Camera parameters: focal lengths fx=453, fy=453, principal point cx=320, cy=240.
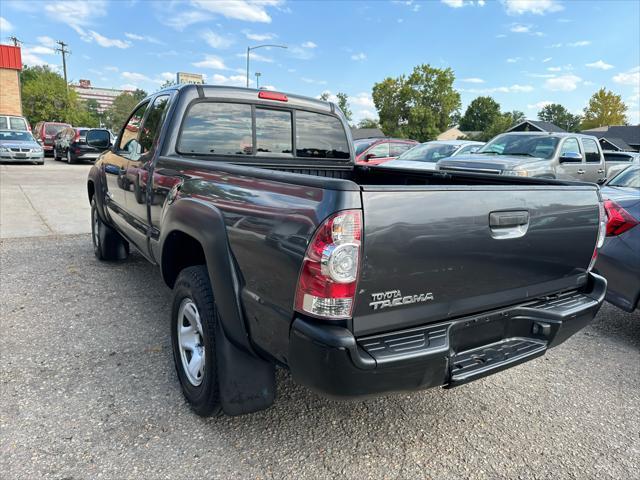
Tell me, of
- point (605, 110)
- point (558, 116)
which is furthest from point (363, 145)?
point (558, 116)

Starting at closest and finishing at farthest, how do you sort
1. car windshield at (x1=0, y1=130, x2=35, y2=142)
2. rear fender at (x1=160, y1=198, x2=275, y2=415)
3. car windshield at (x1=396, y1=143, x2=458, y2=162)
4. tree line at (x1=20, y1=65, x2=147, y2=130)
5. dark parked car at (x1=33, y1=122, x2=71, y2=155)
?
rear fender at (x1=160, y1=198, x2=275, y2=415) < car windshield at (x1=396, y1=143, x2=458, y2=162) < car windshield at (x1=0, y1=130, x2=35, y2=142) < dark parked car at (x1=33, y1=122, x2=71, y2=155) < tree line at (x1=20, y1=65, x2=147, y2=130)

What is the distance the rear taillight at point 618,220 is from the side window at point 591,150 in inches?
295

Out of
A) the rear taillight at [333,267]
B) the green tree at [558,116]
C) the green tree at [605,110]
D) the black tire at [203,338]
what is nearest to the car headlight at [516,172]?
the black tire at [203,338]

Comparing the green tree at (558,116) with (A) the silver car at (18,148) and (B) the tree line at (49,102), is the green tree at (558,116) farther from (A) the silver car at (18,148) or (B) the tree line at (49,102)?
(A) the silver car at (18,148)

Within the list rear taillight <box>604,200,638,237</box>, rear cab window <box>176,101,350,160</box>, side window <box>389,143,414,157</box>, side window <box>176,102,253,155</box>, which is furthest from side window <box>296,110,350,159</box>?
side window <box>389,143,414,157</box>

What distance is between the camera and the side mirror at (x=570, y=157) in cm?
876

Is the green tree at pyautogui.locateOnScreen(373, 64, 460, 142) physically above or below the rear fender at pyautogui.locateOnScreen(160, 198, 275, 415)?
above

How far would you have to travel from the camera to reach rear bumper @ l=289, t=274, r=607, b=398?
5.70ft

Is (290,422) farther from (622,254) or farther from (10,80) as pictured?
(10,80)

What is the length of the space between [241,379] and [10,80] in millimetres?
44802

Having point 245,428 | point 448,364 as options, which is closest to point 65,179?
point 245,428

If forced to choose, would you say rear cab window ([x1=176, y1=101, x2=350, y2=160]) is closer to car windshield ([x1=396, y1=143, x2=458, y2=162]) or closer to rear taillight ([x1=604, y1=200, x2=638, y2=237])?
rear taillight ([x1=604, y1=200, x2=638, y2=237])

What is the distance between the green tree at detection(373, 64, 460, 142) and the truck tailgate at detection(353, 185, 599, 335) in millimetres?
64528

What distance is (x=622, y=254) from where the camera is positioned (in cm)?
356
